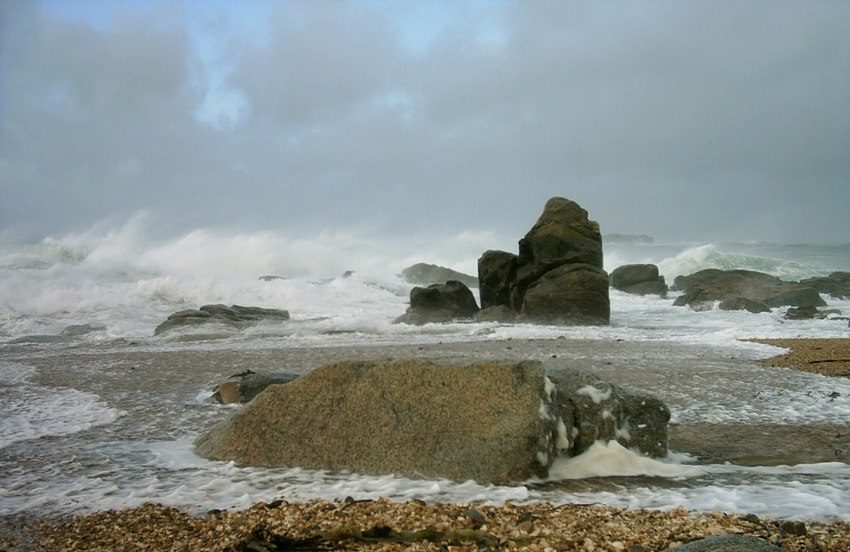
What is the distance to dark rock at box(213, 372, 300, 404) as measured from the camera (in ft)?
23.2

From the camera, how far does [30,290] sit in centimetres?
2423

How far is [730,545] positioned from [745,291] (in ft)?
93.3

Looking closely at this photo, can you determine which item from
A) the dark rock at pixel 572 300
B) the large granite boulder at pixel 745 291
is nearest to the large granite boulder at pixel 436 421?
the dark rock at pixel 572 300

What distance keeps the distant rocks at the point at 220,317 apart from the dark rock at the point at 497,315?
6.70 meters

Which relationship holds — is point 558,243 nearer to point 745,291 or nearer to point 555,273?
point 555,273

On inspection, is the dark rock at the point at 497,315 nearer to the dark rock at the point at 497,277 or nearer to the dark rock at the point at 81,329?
the dark rock at the point at 497,277

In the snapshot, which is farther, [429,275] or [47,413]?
[429,275]

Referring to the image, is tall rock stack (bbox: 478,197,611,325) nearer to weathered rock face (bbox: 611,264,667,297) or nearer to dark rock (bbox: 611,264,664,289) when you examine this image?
weathered rock face (bbox: 611,264,667,297)

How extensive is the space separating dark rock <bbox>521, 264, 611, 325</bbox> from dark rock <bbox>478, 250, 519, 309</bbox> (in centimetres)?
233

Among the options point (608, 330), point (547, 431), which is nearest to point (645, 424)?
point (547, 431)

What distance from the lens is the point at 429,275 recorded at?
46.0 m

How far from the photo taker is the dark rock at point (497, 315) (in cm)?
2125

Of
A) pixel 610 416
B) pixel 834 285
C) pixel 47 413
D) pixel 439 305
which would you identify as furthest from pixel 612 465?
pixel 834 285

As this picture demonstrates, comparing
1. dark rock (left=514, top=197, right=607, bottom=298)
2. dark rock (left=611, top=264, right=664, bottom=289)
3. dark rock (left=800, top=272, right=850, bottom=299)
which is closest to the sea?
dark rock (left=514, top=197, right=607, bottom=298)
